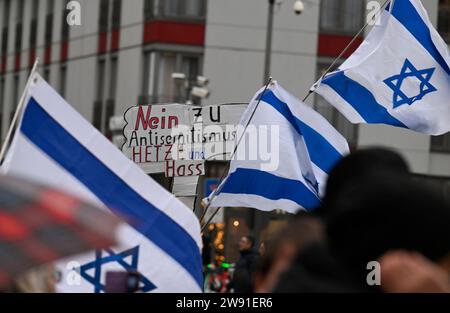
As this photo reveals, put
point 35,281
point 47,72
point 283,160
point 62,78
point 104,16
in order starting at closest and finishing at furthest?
point 35,281, point 283,160, point 104,16, point 62,78, point 47,72

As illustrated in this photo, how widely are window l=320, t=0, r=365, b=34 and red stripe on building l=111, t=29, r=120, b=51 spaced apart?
5798 millimetres

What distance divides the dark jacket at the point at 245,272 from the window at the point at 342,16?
22667 millimetres

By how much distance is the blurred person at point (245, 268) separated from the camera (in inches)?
540

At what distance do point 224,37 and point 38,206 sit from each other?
33.7m

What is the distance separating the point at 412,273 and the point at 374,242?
109 millimetres

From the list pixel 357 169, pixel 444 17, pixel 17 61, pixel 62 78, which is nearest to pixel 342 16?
pixel 444 17

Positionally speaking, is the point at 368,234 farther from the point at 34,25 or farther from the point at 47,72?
the point at 34,25

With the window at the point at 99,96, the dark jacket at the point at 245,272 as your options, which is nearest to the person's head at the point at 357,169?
the dark jacket at the point at 245,272

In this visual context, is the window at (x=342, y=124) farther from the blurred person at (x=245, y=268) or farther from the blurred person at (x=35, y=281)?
the blurred person at (x=35, y=281)

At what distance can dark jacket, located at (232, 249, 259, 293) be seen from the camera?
44.9ft

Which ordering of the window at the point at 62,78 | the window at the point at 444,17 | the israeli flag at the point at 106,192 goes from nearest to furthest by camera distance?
the israeli flag at the point at 106,192 < the window at the point at 444,17 < the window at the point at 62,78

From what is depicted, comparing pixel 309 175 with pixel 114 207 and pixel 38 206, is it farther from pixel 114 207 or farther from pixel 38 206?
pixel 38 206

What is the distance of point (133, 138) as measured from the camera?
37.8ft

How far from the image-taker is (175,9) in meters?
37.6
